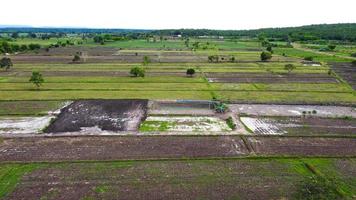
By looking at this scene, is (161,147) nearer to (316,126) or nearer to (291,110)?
(316,126)

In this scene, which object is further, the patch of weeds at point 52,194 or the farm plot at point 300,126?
the farm plot at point 300,126

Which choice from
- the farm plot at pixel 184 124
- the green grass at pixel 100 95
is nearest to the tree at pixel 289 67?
the green grass at pixel 100 95

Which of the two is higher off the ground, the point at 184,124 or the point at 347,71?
the point at 347,71

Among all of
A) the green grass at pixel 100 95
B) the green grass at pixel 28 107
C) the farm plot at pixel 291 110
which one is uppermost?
the green grass at pixel 100 95

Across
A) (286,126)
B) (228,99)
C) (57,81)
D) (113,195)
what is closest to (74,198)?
(113,195)

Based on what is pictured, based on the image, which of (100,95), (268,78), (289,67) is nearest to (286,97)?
(268,78)

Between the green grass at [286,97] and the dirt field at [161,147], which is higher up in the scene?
the green grass at [286,97]

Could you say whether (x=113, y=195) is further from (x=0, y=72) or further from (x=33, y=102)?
(x=0, y=72)

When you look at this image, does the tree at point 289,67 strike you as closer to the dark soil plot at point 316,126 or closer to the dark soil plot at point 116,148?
the dark soil plot at point 316,126
